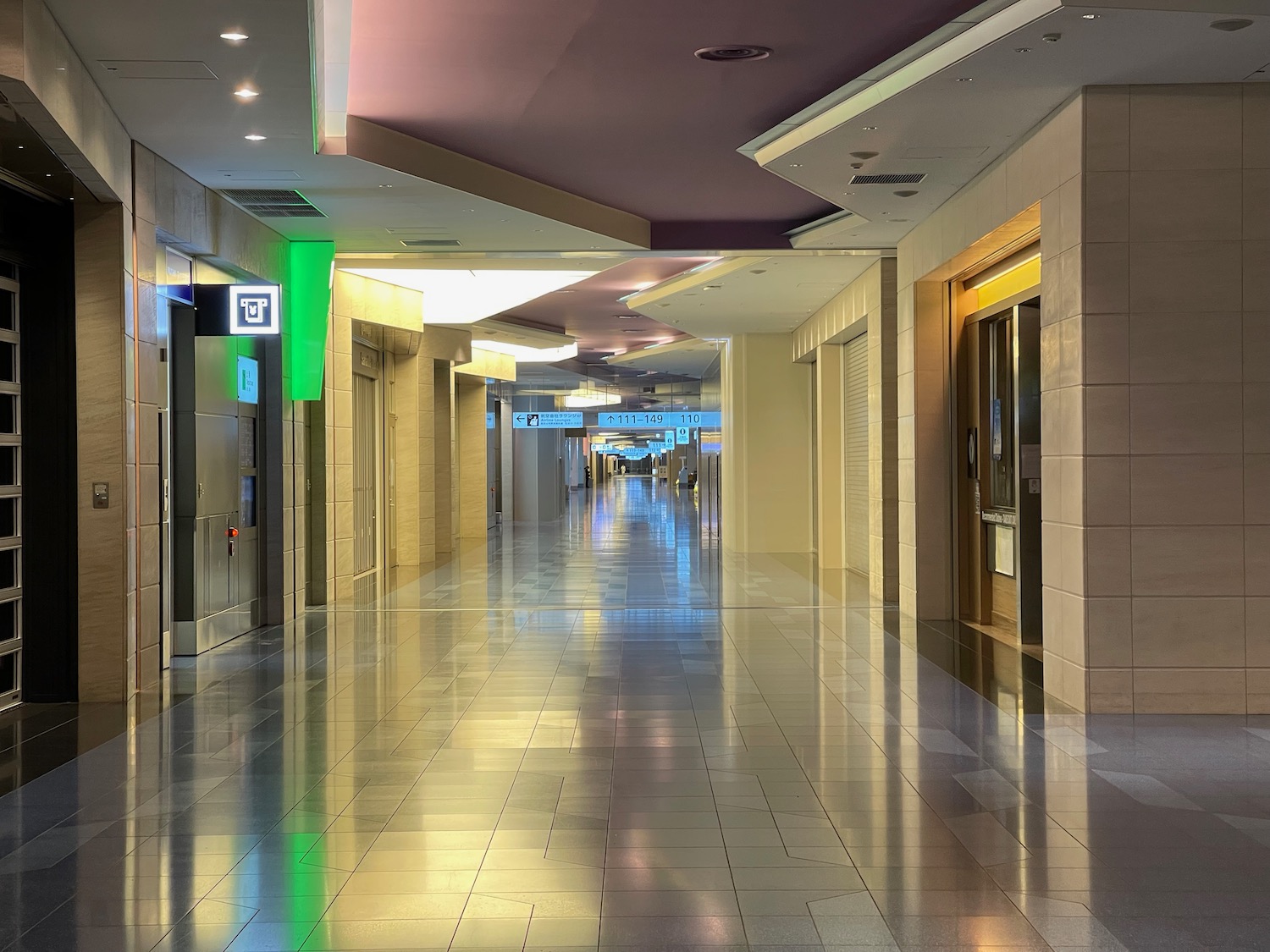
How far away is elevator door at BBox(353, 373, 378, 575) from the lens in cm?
1437

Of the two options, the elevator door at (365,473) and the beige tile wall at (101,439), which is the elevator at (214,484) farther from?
the elevator door at (365,473)

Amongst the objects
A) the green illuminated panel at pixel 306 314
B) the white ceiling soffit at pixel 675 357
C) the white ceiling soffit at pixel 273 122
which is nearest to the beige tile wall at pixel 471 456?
the white ceiling soffit at pixel 675 357

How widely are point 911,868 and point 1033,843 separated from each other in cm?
55

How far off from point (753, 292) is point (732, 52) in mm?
6925

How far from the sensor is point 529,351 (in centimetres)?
2264

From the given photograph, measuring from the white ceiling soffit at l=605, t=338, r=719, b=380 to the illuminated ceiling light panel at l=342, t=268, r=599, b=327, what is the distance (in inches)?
211

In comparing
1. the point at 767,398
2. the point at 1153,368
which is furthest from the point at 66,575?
the point at 767,398

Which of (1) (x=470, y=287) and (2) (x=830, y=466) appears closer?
(1) (x=470, y=287)

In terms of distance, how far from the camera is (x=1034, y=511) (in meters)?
8.46

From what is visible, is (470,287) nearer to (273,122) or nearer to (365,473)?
(365,473)

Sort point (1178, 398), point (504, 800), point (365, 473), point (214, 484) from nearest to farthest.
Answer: point (504, 800), point (1178, 398), point (214, 484), point (365, 473)

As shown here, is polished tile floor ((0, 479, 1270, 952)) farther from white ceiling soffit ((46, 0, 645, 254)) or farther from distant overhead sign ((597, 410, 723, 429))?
distant overhead sign ((597, 410, 723, 429))

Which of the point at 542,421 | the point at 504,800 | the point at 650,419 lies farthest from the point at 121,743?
the point at 650,419

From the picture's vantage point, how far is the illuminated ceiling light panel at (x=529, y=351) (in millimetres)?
21328
